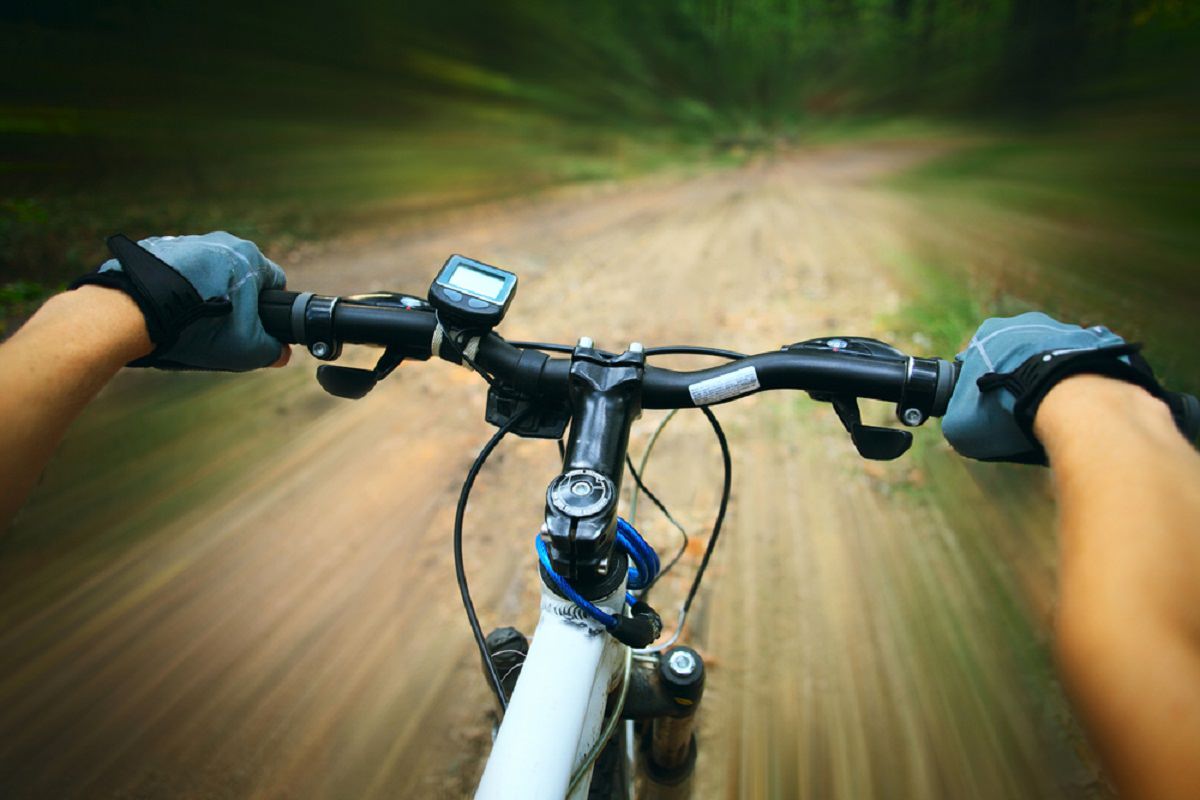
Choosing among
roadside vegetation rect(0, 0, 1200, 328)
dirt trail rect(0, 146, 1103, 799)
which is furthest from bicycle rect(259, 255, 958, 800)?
roadside vegetation rect(0, 0, 1200, 328)

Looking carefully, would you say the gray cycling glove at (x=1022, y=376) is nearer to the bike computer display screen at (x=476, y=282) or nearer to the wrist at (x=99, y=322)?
the bike computer display screen at (x=476, y=282)

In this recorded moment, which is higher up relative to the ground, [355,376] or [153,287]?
[355,376]

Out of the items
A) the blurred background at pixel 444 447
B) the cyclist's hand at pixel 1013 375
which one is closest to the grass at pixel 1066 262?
the blurred background at pixel 444 447

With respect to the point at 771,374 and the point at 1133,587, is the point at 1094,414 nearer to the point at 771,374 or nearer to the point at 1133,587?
the point at 1133,587

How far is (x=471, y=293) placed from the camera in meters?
1.08

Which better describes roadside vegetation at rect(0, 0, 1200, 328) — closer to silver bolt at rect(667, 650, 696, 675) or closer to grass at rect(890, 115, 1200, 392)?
grass at rect(890, 115, 1200, 392)

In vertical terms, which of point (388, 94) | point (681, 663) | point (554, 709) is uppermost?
point (388, 94)

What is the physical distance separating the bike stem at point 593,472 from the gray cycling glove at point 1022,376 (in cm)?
51

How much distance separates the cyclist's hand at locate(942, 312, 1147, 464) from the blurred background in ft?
4.72

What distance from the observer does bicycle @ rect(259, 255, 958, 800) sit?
84 cm

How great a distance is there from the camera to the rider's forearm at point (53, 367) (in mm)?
782

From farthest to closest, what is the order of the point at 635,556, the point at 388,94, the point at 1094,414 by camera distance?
the point at 388,94
the point at 635,556
the point at 1094,414

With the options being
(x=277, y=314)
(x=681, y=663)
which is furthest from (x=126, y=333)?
(x=681, y=663)

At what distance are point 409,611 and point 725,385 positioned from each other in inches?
69.0
